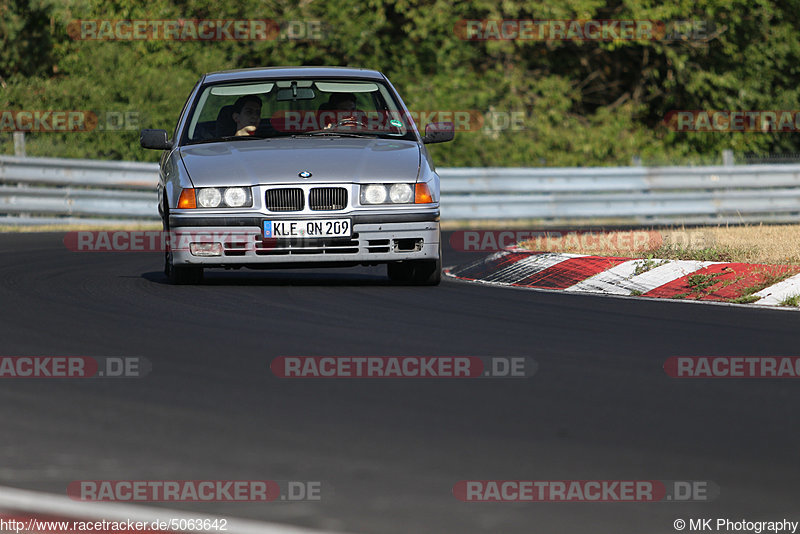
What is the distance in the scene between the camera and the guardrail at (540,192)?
770 inches

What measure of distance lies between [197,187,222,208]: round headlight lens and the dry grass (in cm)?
331

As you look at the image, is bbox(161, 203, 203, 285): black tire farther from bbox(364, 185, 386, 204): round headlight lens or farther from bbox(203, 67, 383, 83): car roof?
bbox(203, 67, 383, 83): car roof

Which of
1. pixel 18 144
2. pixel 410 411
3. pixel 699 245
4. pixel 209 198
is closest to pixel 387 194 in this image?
pixel 209 198

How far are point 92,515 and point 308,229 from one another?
5.72m

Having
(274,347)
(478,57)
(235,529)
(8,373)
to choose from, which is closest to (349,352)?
(274,347)

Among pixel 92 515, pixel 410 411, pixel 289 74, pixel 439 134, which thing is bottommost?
pixel 410 411

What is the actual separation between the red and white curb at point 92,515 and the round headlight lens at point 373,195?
569 centimetres

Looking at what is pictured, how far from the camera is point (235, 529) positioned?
3.76m

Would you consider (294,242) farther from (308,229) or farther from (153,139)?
(153,139)

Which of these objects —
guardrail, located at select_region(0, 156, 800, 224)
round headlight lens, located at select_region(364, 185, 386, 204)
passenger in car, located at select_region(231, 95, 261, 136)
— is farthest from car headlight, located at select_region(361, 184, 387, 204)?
guardrail, located at select_region(0, 156, 800, 224)

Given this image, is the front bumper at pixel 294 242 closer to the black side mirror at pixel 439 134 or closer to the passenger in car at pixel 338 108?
the black side mirror at pixel 439 134

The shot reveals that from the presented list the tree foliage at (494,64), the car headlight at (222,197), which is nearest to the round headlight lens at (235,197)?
the car headlight at (222,197)

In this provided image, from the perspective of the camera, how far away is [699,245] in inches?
444

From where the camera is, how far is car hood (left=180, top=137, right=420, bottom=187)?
9.59m
